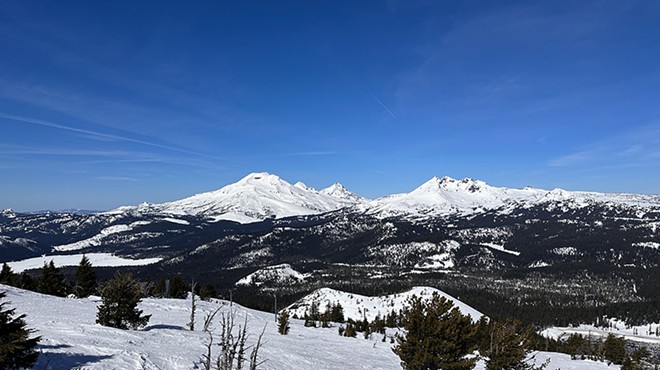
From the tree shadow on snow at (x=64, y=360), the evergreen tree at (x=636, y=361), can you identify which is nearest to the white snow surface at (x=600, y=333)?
the evergreen tree at (x=636, y=361)

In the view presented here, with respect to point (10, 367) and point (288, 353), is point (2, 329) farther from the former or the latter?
point (288, 353)

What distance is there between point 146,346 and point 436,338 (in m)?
17.9

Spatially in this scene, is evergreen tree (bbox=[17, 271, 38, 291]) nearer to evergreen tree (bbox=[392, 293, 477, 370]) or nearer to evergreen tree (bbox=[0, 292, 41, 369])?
evergreen tree (bbox=[0, 292, 41, 369])

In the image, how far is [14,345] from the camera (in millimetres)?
14648

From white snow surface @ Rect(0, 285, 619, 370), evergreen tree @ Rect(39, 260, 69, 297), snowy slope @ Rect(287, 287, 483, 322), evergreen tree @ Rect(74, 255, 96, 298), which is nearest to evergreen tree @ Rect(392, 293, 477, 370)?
white snow surface @ Rect(0, 285, 619, 370)

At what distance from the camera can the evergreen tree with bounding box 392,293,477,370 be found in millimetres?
26734

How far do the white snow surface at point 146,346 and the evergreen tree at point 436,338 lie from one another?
680cm

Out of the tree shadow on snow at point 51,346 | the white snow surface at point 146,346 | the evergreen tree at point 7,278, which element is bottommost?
the white snow surface at point 146,346

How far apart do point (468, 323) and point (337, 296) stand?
160 meters

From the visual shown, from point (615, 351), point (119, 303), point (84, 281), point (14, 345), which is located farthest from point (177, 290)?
point (615, 351)

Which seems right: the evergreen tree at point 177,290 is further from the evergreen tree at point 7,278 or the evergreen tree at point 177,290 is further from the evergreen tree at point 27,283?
the evergreen tree at point 7,278

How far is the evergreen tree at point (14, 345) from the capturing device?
1457 centimetres

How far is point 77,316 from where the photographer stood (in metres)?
A: 34.6

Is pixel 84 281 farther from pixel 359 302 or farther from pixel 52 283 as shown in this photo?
pixel 359 302
